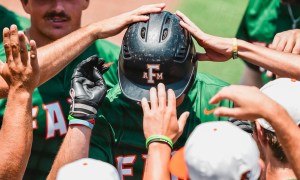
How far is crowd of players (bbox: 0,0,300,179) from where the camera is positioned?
432cm

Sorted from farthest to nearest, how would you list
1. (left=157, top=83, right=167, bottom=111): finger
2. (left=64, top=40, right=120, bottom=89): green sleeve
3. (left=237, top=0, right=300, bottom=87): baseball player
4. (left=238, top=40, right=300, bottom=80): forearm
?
1. (left=237, top=0, right=300, bottom=87): baseball player
2. (left=64, top=40, right=120, bottom=89): green sleeve
3. (left=238, top=40, right=300, bottom=80): forearm
4. (left=157, top=83, right=167, bottom=111): finger

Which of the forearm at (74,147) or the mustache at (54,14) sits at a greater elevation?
the mustache at (54,14)

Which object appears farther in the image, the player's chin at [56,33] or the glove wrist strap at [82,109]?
the player's chin at [56,33]

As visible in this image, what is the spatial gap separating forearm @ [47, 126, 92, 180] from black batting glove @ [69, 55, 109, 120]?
0.33 feet

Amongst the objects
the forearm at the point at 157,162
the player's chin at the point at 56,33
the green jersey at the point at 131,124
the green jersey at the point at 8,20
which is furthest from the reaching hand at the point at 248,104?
the green jersey at the point at 8,20

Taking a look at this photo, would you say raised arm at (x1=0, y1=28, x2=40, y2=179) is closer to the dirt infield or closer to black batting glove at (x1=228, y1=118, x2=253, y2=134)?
black batting glove at (x1=228, y1=118, x2=253, y2=134)

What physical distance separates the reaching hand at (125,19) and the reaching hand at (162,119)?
89 centimetres

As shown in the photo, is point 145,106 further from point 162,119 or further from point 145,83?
point 145,83

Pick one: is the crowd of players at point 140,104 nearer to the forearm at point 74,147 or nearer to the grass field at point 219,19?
the forearm at point 74,147

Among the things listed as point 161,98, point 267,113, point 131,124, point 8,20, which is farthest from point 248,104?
point 8,20

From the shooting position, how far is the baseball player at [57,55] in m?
5.83

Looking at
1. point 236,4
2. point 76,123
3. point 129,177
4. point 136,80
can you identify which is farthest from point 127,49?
point 236,4

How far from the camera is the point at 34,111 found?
20.2ft

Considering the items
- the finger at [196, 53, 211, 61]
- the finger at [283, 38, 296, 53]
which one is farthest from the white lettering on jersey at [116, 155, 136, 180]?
the finger at [283, 38, 296, 53]
